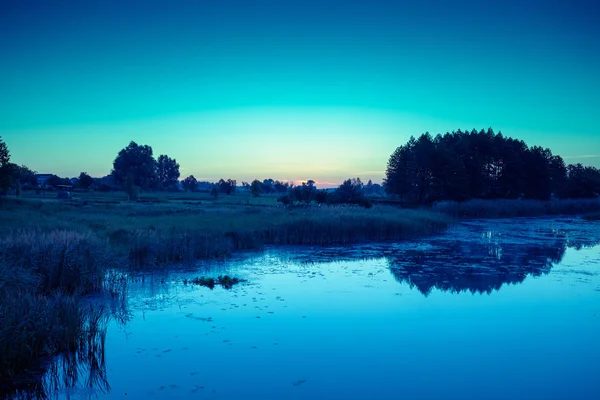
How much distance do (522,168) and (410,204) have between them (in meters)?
17.2

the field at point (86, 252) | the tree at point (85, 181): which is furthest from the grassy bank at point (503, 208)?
the tree at point (85, 181)

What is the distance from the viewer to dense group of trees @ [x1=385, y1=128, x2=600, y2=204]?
50.0m

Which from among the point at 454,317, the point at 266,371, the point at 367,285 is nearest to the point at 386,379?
the point at 266,371

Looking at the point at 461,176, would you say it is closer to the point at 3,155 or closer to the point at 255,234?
the point at 255,234

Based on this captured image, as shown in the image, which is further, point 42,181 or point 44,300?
point 42,181

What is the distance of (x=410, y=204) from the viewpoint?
52000 mm

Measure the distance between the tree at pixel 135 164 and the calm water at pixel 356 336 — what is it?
306 ft

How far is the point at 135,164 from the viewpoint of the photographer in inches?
4031

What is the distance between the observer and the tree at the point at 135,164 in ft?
330

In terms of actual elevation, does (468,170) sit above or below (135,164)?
below

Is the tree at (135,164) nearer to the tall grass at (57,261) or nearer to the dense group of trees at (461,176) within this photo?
the dense group of trees at (461,176)

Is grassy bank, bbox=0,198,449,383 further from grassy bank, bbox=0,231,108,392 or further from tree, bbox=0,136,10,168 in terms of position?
tree, bbox=0,136,10,168

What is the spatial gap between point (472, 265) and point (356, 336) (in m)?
9.25

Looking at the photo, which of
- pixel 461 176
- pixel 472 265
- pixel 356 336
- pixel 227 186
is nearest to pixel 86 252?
pixel 356 336
